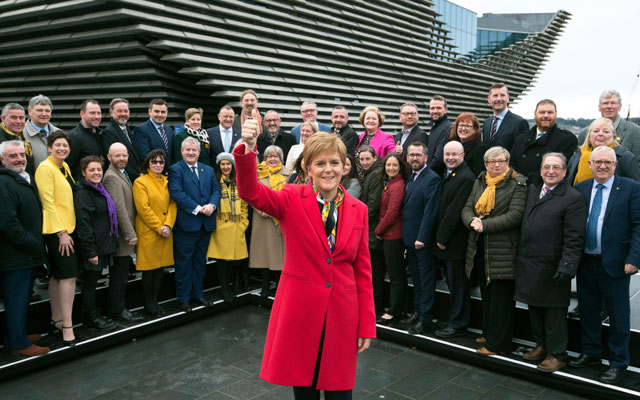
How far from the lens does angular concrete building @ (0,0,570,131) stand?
31.0 feet

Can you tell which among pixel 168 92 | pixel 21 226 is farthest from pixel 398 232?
pixel 168 92

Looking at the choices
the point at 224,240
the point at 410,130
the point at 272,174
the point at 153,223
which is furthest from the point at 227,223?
the point at 410,130

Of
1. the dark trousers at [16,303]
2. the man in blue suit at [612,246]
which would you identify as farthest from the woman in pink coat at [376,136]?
the dark trousers at [16,303]

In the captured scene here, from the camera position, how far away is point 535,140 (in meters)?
Answer: 4.27

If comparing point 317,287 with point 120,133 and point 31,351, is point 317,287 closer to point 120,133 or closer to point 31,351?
point 31,351

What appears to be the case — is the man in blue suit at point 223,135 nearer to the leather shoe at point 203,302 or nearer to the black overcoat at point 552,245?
the leather shoe at point 203,302

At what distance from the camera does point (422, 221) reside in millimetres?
4391

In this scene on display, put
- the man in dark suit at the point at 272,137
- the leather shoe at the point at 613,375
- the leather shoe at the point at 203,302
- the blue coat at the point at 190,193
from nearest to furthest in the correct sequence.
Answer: the leather shoe at the point at 613,375, the blue coat at the point at 190,193, the leather shoe at the point at 203,302, the man in dark suit at the point at 272,137

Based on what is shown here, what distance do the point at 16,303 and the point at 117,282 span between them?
926 millimetres

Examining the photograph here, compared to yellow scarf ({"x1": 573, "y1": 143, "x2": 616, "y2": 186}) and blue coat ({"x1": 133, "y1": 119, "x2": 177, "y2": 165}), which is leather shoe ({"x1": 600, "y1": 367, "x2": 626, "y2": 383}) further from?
blue coat ({"x1": 133, "y1": 119, "x2": 177, "y2": 165})

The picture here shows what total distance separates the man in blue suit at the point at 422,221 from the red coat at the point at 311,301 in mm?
2368

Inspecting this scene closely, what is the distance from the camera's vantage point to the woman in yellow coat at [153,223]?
464 centimetres

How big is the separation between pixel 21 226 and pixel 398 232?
327cm

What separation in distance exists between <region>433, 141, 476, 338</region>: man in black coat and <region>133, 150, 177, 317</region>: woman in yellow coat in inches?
107
